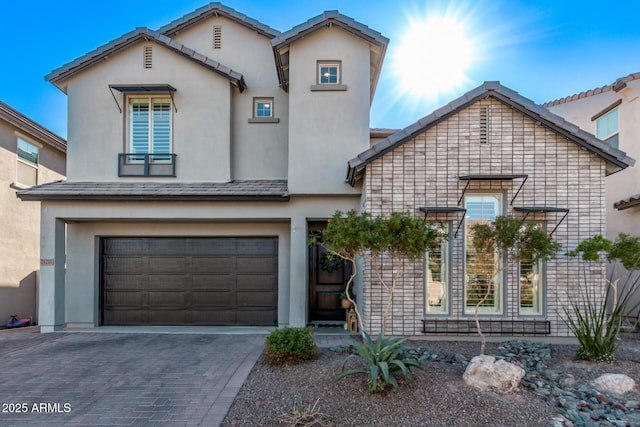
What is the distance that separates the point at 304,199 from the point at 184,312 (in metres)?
4.39

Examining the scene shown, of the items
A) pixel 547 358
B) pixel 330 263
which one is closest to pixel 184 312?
pixel 330 263

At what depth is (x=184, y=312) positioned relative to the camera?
29.1ft

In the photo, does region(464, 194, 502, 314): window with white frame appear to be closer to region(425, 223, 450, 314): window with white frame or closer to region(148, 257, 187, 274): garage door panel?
region(425, 223, 450, 314): window with white frame

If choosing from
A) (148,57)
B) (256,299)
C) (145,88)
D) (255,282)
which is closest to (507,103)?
(255,282)

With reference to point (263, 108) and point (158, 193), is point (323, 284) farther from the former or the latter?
point (263, 108)

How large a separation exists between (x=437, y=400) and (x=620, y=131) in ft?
33.9

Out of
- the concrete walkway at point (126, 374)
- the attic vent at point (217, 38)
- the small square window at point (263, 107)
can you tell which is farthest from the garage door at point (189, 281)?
the attic vent at point (217, 38)

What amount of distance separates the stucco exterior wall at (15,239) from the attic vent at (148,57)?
5.08m

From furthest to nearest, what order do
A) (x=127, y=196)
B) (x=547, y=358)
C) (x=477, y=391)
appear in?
(x=127, y=196)
(x=547, y=358)
(x=477, y=391)

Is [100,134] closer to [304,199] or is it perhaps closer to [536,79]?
[304,199]

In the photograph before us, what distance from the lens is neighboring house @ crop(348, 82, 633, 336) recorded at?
6.81 meters

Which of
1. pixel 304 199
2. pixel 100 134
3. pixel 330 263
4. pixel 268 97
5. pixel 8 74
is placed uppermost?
pixel 8 74

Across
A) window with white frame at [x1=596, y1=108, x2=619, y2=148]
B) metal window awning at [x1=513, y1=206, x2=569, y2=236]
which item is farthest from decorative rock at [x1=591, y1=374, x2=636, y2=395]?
window with white frame at [x1=596, y1=108, x2=619, y2=148]

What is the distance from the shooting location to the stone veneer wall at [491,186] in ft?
22.4
